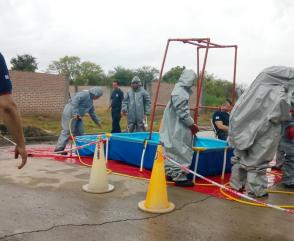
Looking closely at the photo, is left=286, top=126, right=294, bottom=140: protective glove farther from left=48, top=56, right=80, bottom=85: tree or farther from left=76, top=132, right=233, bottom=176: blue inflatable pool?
left=48, top=56, right=80, bottom=85: tree

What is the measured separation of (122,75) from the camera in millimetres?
53906

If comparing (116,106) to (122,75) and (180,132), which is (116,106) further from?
(122,75)

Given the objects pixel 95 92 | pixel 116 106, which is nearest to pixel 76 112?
pixel 95 92

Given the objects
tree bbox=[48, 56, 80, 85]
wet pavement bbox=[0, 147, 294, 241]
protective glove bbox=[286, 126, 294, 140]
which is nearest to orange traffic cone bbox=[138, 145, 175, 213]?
wet pavement bbox=[0, 147, 294, 241]

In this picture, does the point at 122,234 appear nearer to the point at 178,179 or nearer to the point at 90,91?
the point at 178,179

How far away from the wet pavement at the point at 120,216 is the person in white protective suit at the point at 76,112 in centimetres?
256

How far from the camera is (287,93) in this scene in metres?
5.70

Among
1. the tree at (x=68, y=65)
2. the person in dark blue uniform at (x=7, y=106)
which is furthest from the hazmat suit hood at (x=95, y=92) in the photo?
the tree at (x=68, y=65)

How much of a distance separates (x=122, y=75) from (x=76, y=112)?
4541cm

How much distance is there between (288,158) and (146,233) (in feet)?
11.7

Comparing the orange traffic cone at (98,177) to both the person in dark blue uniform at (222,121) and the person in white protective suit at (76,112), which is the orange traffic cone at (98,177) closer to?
the person in white protective suit at (76,112)

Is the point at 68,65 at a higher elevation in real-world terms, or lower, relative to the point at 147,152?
higher

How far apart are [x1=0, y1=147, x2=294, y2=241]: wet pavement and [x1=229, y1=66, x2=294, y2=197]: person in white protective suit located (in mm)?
511

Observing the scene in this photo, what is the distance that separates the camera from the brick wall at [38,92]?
17656 mm
